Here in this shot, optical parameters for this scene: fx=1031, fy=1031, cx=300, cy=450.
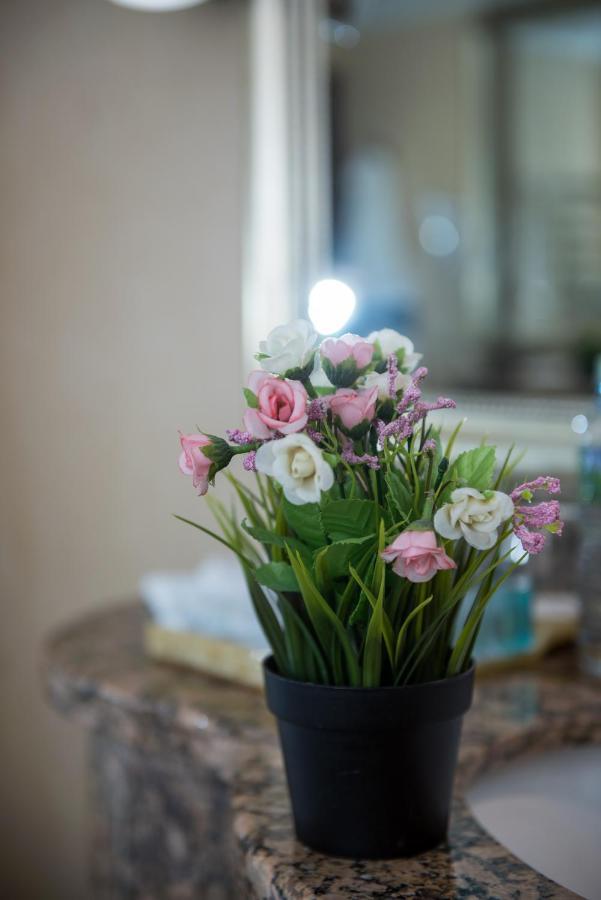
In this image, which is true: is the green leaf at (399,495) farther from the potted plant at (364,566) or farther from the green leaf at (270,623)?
the green leaf at (270,623)

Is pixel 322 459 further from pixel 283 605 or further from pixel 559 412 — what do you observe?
pixel 559 412

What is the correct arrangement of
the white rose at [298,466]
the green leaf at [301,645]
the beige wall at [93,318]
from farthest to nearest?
the beige wall at [93,318] → the green leaf at [301,645] → the white rose at [298,466]

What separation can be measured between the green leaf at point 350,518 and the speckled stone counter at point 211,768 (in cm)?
22

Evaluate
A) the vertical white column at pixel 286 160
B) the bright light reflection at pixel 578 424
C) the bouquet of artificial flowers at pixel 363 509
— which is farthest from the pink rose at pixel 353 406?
the vertical white column at pixel 286 160

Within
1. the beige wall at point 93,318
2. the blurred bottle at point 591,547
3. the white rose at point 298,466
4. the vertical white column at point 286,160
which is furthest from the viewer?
the beige wall at point 93,318

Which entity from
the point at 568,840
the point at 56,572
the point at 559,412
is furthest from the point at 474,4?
the point at 56,572

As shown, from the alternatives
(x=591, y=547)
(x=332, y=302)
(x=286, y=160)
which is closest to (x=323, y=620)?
(x=591, y=547)

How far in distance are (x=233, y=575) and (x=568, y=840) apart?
52 cm

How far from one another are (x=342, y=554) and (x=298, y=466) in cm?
8

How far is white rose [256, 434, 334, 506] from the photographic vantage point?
21.8 inches

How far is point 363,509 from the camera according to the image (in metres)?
0.61

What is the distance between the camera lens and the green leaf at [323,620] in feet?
2.05

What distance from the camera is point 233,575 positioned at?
120cm

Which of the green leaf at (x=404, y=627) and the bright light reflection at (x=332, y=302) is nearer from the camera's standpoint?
the green leaf at (x=404, y=627)
